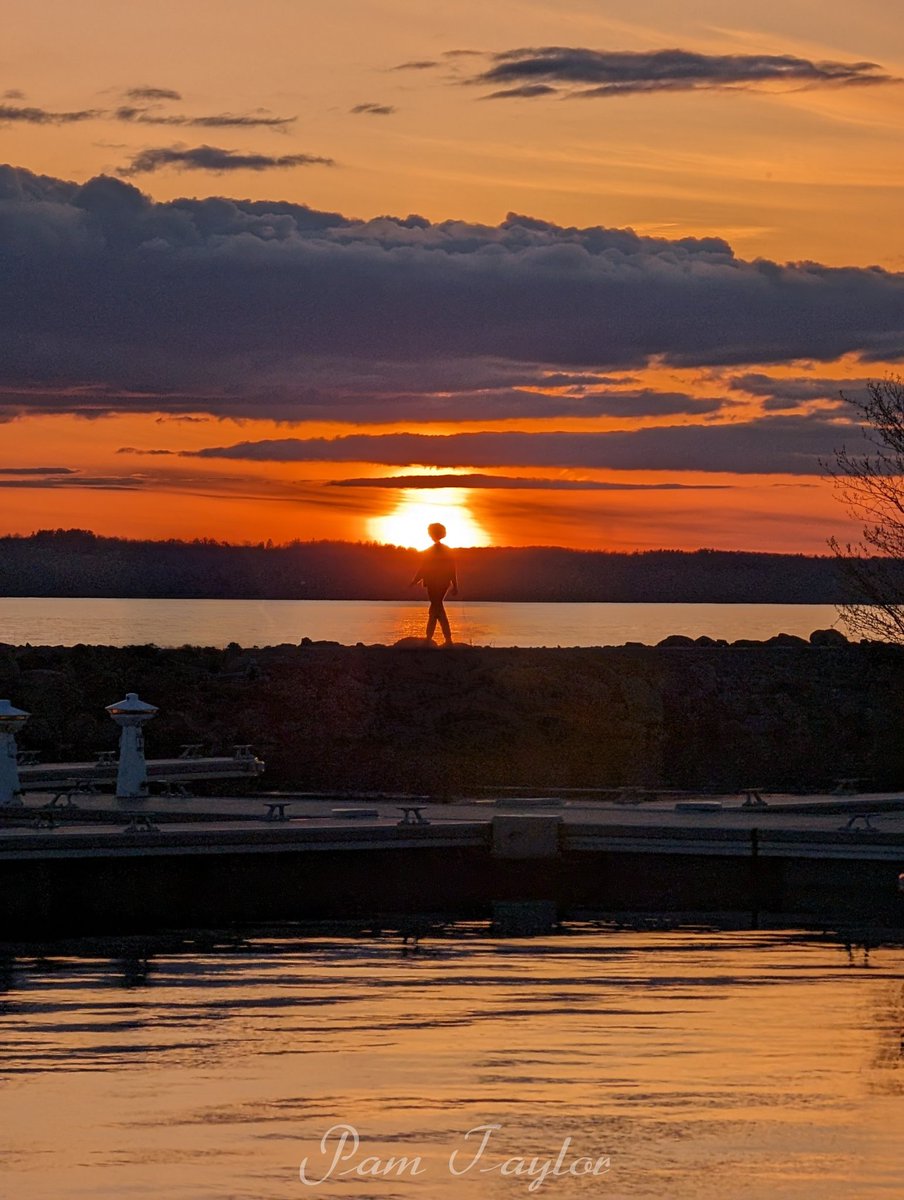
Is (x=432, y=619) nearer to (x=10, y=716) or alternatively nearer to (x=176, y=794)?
(x=176, y=794)

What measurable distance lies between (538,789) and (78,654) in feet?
56.0

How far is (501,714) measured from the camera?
3591 centimetres

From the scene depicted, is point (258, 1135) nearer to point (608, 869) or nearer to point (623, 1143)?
point (623, 1143)

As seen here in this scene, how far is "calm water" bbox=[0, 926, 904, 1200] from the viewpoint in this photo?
37.3ft

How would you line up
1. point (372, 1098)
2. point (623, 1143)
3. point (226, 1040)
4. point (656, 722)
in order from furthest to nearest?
1. point (656, 722)
2. point (226, 1040)
3. point (372, 1098)
4. point (623, 1143)

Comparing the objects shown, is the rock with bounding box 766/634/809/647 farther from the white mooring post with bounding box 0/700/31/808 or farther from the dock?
the white mooring post with bounding box 0/700/31/808

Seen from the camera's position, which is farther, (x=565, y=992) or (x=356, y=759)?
(x=356, y=759)

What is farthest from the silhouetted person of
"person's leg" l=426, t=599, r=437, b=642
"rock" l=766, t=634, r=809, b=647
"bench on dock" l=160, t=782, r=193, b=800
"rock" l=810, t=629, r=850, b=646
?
"rock" l=810, t=629, r=850, b=646

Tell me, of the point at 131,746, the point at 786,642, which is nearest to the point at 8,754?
the point at 131,746

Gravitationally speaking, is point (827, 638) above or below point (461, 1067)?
above

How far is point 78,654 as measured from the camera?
41562 millimetres

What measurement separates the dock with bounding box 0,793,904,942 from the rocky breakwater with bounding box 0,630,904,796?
11.7 m

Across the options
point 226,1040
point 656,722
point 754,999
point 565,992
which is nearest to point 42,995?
point 226,1040

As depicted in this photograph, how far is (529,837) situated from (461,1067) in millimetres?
7050
